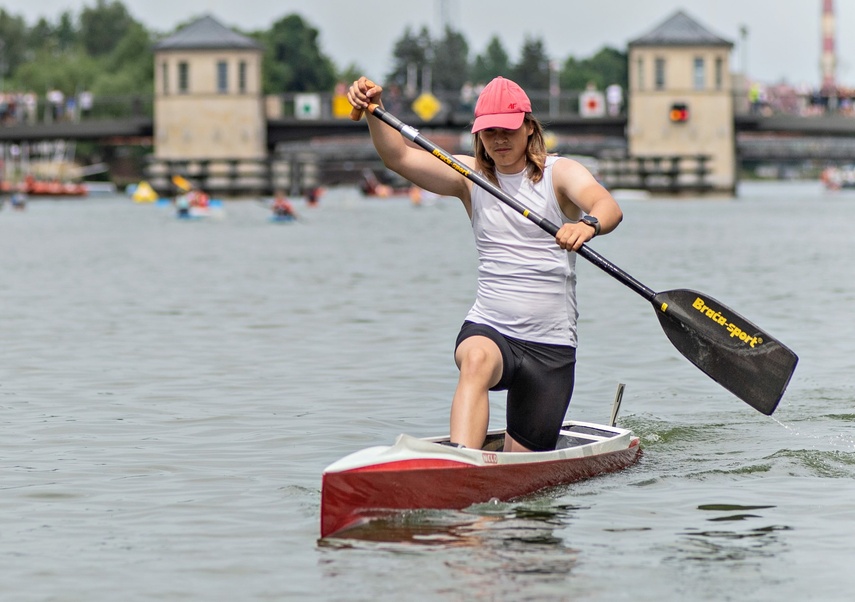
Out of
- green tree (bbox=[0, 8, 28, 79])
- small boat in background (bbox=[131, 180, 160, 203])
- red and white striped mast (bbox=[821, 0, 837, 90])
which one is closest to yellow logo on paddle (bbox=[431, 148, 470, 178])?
small boat in background (bbox=[131, 180, 160, 203])

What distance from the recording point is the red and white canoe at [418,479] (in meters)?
6.85

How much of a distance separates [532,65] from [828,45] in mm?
28269

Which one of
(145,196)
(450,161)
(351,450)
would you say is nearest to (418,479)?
(450,161)

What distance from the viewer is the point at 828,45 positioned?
5861 inches

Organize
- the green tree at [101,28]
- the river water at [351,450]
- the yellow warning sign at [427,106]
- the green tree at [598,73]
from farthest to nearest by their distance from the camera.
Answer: the green tree at [598,73] < the green tree at [101,28] < the yellow warning sign at [427,106] < the river water at [351,450]

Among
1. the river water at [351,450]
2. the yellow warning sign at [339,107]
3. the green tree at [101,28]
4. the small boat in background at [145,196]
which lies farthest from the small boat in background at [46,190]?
the green tree at [101,28]

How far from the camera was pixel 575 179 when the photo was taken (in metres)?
7.28

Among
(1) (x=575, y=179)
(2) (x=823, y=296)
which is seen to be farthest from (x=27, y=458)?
(2) (x=823, y=296)

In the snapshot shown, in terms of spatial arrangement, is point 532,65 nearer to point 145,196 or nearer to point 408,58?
point 408,58

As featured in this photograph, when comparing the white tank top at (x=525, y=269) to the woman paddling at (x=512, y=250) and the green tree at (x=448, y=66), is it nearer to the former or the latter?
the woman paddling at (x=512, y=250)

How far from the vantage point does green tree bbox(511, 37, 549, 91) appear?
523ft

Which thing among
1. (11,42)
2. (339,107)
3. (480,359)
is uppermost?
(11,42)

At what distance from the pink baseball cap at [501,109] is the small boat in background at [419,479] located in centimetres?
141

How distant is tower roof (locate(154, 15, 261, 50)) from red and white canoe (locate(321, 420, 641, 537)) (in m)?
87.5
